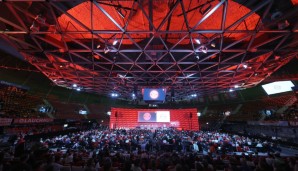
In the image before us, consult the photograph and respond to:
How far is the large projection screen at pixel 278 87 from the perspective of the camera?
78.2 ft

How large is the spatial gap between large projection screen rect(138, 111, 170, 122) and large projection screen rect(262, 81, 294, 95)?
21.3 meters

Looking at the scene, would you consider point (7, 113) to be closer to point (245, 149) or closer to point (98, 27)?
point (98, 27)

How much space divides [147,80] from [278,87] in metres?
21.9

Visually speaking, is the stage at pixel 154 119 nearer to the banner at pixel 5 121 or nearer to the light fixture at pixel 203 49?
the banner at pixel 5 121

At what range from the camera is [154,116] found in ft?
125

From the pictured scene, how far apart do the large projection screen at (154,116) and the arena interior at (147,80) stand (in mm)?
253

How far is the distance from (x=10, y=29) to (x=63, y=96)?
21.9m

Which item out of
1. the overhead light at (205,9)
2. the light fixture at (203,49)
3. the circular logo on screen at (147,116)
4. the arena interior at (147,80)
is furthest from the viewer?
the circular logo on screen at (147,116)

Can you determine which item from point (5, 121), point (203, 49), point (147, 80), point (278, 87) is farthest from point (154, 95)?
point (278, 87)

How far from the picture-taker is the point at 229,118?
34.3m

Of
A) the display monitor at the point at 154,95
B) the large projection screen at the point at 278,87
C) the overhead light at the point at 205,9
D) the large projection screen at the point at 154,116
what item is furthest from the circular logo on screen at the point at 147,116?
the overhead light at the point at 205,9

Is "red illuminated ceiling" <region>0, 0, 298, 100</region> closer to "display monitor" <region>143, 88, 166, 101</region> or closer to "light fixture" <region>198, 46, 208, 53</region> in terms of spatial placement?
"light fixture" <region>198, 46, 208, 53</region>

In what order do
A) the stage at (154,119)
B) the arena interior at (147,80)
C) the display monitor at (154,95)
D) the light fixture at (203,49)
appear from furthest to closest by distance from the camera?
1. the stage at (154,119)
2. the display monitor at (154,95)
3. the light fixture at (203,49)
4. the arena interior at (147,80)

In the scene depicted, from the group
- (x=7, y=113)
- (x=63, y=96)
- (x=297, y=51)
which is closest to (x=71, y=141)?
(x=7, y=113)
